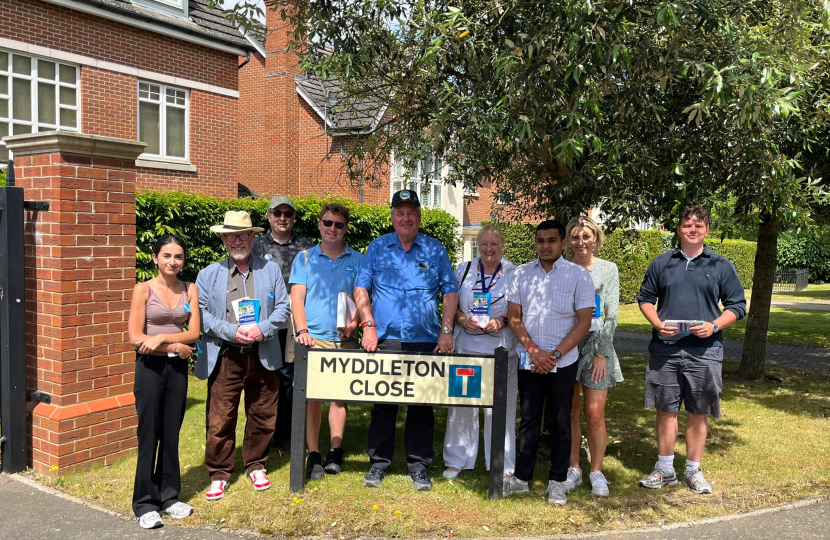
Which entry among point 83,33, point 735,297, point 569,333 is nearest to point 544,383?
point 569,333

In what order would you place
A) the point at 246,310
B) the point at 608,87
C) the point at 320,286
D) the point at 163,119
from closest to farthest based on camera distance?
the point at 246,310 → the point at 320,286 → the point at 608,87 → the point at 163,119

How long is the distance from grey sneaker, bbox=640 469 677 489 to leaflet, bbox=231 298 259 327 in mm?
3170

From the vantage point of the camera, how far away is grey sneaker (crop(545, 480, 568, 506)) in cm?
487

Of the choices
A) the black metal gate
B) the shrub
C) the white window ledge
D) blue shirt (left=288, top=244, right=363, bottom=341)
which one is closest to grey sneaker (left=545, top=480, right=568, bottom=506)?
blue shirt (left=288, top=244, right=363, bottom=341)

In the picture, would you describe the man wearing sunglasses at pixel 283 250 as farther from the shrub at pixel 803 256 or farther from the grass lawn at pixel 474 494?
the shrub at pixel 803 256

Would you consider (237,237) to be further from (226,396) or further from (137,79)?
(137,79)

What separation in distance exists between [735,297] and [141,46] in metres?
13.6

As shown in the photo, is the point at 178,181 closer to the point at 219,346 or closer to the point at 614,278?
the point at 219,346

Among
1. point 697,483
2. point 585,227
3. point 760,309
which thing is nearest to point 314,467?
point 585,227

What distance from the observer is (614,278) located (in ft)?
17.1

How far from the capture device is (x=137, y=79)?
1480 cm

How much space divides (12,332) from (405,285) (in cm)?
302

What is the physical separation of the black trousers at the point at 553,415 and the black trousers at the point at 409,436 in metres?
0.71

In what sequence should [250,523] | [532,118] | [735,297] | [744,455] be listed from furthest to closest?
[744,455] < [735,297] < [532,118] < [250,523]
